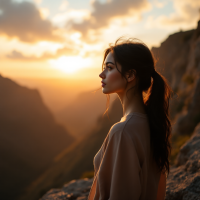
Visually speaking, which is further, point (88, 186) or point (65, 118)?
point (65, 118)

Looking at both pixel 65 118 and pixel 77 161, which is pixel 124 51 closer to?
pixel 77 161

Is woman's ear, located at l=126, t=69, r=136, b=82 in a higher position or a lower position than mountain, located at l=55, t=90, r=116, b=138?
higher

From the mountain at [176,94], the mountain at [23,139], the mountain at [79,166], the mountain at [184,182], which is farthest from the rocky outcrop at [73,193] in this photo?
the mountain at [79,166]

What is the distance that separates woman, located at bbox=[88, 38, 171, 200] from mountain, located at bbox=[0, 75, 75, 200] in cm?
1879

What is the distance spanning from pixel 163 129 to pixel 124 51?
2.81 ft

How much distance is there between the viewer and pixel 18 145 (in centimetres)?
3994

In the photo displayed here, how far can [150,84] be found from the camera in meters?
1.82

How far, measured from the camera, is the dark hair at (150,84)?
1626 mm

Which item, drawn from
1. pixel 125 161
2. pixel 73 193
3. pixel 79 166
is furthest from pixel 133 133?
pixel 79 166

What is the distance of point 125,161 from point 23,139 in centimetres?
4794

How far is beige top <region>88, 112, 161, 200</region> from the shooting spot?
51.7 inches

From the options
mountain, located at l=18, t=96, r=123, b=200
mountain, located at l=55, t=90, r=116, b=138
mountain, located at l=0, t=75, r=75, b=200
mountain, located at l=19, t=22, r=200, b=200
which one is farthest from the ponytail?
mountain, located at l=55, t=90, r=116, b=138

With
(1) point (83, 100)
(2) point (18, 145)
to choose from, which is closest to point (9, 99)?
(2) point (18, 145)

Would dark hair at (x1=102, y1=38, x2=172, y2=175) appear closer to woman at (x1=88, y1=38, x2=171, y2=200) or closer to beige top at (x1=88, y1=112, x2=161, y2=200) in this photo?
woman at (x1=88, y1=38, x2=171, y2=200)
